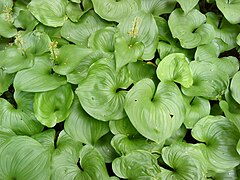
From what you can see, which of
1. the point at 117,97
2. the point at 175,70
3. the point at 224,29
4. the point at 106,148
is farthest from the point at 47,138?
the point at 224,29

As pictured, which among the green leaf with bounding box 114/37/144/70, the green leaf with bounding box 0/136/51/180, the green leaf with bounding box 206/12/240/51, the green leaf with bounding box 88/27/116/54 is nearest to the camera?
the green leaf with bounding box 0/136/51/180

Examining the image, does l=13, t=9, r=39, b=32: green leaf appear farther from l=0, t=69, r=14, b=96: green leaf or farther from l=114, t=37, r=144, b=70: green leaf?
l=114, t=37, r=144, b=70: green leaf

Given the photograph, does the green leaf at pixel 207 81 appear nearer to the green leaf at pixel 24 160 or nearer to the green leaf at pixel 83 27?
the green leaf at pixel 83 27

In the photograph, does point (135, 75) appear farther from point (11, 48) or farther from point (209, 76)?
point (11, 48)

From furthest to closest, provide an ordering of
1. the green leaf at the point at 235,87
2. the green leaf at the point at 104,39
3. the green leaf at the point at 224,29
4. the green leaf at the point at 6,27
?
the green leaf at the point at 224,29, the green leaf at the point at 6,27, the green leaf at the point at 104,39, the green leaf at the point at 235,87

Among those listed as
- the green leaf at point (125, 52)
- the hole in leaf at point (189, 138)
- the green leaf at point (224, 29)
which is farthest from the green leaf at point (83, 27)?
the hole in leaf at point (189, 138)

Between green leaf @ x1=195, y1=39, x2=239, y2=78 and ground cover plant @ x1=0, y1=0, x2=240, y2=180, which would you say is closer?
ground cover plant @ x1=0, y1=0, x2=240, y2=180

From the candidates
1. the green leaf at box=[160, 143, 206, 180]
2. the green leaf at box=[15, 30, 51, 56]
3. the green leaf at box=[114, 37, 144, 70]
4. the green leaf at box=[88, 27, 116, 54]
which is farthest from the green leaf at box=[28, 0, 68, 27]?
the green leaf at box=[160, 143, 206, 180]
